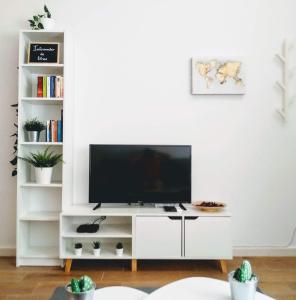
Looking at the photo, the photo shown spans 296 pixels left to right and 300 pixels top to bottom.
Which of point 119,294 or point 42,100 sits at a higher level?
point 42,100

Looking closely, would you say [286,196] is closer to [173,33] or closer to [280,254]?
[280,254]

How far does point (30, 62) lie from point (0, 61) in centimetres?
43

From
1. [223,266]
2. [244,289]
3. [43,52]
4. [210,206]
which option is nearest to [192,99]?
[210,206]

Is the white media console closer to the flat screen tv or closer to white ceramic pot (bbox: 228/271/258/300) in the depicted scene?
the flat screen tv

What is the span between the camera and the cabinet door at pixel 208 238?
2852 mm

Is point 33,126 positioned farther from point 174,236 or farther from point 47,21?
point 174,236

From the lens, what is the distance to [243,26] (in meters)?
3.25

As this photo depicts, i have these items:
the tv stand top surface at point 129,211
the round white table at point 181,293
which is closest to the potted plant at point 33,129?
the tv stand top surface at point 129,211

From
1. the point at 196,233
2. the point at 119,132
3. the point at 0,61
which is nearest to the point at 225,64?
the point at 119,132

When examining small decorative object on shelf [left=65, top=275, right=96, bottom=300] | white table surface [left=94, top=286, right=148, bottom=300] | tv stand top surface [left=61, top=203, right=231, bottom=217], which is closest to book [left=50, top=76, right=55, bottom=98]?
tv stand top surface [left=61, top=203, right=231, bottom=217]

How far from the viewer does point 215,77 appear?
321 centimetres

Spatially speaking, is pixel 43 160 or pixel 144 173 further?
pixel 144 173

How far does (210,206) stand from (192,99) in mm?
1040

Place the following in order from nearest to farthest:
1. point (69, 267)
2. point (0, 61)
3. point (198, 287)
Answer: point (198, 287) → point (69, 267) → point (0, 61)
